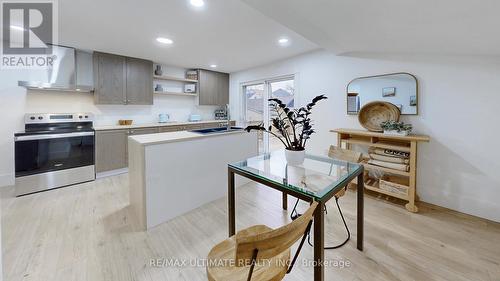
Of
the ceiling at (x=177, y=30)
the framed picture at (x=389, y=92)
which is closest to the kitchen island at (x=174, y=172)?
the ceiling at (x=177, y=30)

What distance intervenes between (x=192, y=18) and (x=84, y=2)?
104 centimetres

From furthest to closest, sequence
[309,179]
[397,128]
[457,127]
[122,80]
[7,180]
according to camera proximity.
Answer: [122,80] < [7,180] < [397,128] < [457,127] < [309,179]

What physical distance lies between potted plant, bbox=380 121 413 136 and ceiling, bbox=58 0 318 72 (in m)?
1.73

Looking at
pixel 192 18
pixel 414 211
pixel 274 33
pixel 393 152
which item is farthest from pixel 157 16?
pixel 414 211

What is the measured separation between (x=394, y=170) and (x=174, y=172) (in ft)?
8.97

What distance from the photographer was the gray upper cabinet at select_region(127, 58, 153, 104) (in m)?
4.04

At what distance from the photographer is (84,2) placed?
204cm

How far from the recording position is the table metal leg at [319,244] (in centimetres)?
114

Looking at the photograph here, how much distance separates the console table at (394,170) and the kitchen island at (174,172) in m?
1.86

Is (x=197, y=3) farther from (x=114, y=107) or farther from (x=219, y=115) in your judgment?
(x=219, y=115)

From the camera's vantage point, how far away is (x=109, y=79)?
3.78m

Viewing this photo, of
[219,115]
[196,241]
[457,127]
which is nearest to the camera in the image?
[196,241]

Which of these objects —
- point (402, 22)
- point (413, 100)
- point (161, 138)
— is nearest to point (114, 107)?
point (161, 138)

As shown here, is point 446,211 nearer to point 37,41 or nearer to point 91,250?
point 91,250
